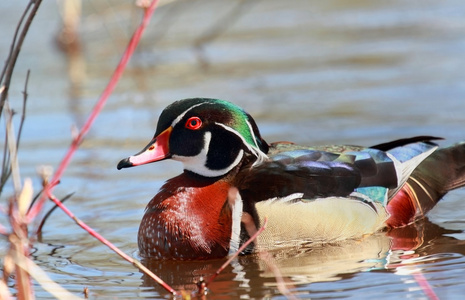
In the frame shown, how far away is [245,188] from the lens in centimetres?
616

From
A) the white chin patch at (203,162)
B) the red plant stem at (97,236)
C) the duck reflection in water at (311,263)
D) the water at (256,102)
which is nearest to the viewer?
the red plant stem at (97,236)

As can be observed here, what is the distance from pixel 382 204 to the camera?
21.2 ft

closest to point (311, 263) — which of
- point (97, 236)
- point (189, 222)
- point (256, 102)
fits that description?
point (189, 222)

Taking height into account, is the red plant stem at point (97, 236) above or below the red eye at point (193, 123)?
below

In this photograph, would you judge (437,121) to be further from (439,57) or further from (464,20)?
(464,20)

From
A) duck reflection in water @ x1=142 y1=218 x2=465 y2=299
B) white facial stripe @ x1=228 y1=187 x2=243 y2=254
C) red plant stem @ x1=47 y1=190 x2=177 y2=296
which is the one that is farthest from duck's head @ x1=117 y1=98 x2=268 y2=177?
red plant stem @ x1=47 y1=190 x2=177 y2=296

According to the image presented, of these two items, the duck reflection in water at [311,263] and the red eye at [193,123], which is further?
the red eye at [193,123]

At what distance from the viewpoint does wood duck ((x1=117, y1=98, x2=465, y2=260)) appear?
6.10 metres

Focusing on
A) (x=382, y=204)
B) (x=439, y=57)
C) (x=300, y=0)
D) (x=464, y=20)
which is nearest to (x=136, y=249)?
(x=382, y=204)

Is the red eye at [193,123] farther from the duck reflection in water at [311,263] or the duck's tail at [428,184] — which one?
the duck's tail at [428,184]

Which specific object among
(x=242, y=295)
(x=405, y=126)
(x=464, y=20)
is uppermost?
(x=464, y=20)

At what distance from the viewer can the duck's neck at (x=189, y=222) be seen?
6090mm

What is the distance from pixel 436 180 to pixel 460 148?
33cm

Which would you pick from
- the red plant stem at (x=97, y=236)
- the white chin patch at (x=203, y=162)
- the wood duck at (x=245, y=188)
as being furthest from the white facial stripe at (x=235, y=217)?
the red plant stem at (x=97, y=236)
